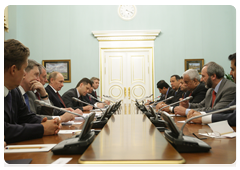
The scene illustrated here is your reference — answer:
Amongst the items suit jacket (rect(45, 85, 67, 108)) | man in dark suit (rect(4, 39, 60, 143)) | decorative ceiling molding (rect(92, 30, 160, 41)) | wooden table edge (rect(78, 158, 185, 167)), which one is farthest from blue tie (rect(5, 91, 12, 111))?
decorative ceiling molding (rect(92, 30, 160, 41))

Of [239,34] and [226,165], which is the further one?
[239,34]

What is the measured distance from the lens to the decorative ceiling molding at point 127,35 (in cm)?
737

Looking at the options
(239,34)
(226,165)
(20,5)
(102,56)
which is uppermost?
(20,5)

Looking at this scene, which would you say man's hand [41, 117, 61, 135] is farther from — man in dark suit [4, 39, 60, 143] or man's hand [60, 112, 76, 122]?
man's hand [60, 112, 76, 122]

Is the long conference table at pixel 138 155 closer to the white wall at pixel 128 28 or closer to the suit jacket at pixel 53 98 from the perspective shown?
the suit jacket at pixel 53 98

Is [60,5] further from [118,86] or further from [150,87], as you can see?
[150,87]

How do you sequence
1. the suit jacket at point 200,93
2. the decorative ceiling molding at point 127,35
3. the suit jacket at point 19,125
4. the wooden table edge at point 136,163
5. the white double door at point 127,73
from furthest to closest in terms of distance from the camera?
the white double door at point 127,73, the decorative ceiling molding at point 127,35, the suit jacket at point 200,93, the suit jacket at point 19,125, the wooden table edge at point 136,163

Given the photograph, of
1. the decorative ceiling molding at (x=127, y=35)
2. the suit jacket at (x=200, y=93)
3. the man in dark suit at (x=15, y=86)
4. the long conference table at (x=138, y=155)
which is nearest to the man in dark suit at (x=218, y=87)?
the suit jacket at (x=200, y=93)

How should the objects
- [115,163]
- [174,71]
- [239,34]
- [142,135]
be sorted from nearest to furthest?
1. [115,163]
2. [142,135]
3. [239,34]
4. [174,71]

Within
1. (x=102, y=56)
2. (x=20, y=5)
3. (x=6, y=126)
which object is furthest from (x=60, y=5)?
(x=6, y=126)

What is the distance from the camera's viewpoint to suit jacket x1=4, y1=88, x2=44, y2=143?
1473mm

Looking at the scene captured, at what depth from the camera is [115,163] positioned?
2.89ft

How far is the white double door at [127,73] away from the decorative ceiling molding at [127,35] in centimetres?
40

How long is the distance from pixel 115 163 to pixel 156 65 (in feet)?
22.2
